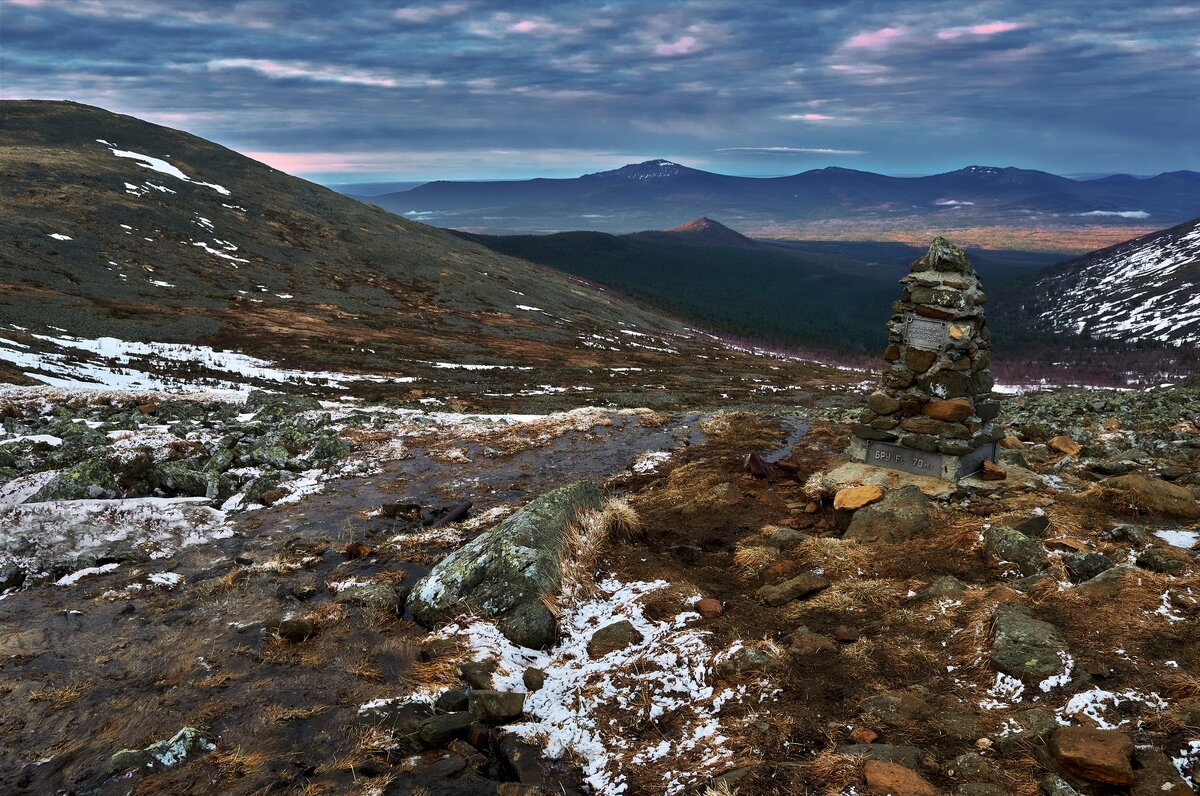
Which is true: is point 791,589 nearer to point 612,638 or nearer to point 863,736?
point 612,638

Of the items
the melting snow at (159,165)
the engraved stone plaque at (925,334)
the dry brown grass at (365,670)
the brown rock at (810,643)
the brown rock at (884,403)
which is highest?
the melting snow at (159,165)

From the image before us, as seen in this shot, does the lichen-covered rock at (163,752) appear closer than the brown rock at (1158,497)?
Yes

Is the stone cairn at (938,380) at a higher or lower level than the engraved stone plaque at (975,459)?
higher

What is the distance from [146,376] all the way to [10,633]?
114 feet

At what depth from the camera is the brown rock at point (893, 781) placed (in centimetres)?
518

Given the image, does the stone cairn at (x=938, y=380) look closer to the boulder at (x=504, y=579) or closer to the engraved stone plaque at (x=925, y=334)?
the engraved stone plaque at (x=925, y=334)

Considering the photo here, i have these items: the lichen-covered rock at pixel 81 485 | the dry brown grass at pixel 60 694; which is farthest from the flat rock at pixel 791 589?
the lichen-covered rock at pixel 81 485

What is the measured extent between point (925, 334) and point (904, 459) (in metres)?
2.48

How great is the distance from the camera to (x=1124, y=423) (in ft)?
59.2

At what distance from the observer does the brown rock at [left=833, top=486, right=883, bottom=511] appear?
11391 millimetres

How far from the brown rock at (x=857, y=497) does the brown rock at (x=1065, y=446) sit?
5841 millimetres

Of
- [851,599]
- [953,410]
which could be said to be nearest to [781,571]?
[851,599]

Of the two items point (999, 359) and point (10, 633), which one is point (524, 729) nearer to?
point (10, 633)

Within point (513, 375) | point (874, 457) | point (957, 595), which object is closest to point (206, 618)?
point (957, 595)
